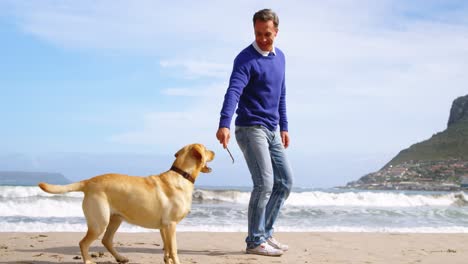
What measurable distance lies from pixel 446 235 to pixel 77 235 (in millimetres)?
5655

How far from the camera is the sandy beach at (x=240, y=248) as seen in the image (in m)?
5.45

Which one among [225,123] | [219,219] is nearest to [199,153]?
[225,123]

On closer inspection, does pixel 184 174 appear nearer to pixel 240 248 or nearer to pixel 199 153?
pixel 199 153

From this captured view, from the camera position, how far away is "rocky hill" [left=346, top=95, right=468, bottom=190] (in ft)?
207

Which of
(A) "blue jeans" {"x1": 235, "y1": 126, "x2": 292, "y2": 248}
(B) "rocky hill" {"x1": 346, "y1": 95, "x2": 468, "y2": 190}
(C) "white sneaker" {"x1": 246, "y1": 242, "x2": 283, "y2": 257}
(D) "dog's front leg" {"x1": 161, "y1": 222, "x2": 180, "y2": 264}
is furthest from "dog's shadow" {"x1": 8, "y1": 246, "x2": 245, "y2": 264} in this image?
(B) "rocky hill" {"x1": 346, "y1": 95, "x2": 468, "y2": 190}

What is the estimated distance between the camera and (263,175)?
545cm

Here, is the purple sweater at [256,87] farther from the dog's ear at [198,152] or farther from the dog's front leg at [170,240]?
the dog's front leg at [170,240]

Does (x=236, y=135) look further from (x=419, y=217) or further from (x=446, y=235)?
(x=419, y=217)

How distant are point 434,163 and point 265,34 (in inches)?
2864

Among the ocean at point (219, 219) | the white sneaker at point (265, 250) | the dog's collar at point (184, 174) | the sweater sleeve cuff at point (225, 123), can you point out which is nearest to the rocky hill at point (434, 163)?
the ocean at point (219, 219)

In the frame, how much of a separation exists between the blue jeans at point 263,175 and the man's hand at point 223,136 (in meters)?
0.46

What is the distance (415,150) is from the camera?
88562mm

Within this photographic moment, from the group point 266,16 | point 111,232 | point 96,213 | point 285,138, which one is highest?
point 266,16

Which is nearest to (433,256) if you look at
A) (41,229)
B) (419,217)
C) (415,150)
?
(41,229)
